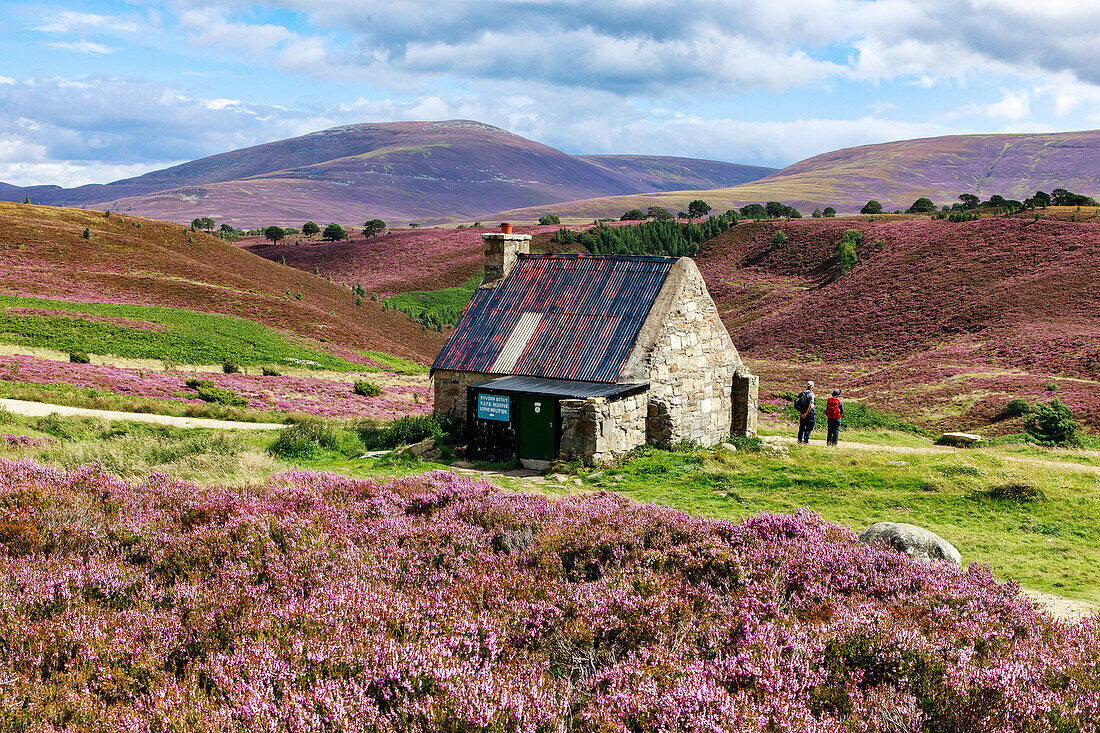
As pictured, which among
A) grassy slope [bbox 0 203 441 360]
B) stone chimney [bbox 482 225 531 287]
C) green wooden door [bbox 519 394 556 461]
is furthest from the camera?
grassy slope [bbox 0 203 441 360]

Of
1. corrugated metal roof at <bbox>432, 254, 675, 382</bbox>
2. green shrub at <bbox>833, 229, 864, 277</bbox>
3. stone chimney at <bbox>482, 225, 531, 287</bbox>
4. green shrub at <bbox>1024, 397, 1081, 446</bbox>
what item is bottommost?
green shrub at <bbox>1024, 397, 1081, 446</bbox>

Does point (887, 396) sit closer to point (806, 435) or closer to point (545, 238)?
point (806, 435)

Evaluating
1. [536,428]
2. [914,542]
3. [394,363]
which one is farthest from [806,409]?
[394,363]

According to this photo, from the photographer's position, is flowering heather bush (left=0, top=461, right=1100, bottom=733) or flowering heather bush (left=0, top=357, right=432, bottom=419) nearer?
flowering heather bush (left=0, top=461, right=1100, bottom=733)

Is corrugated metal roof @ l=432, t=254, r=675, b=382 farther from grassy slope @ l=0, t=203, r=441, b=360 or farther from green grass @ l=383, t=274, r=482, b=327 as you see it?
green grass @ l=383, t=274, r=482, b=327

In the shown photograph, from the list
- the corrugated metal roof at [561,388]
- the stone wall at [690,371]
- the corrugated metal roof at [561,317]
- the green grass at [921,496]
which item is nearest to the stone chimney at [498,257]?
the corrugated metal roof at [561,317]

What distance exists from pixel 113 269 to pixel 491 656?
2403 inches

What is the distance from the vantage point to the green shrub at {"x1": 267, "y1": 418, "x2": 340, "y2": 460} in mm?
19061

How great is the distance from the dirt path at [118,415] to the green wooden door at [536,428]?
9.98 metres

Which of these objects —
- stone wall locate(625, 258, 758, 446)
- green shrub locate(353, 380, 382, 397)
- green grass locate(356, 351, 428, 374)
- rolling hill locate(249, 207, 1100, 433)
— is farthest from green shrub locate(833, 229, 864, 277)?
stone wall locate(625, 258, 758, 446)

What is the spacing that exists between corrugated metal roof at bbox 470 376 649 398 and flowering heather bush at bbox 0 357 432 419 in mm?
13180

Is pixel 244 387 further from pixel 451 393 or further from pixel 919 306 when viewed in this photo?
pixel 919 306

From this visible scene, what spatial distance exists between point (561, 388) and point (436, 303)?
5950cm

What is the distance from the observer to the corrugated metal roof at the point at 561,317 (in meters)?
19.9
